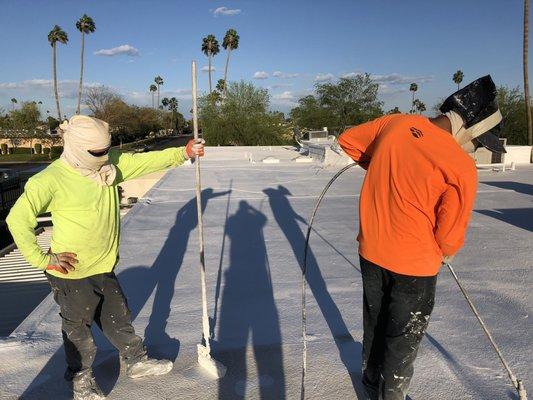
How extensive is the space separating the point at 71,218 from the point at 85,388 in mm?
999

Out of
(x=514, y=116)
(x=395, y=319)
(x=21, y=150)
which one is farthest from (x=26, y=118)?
(x=395, y=319)

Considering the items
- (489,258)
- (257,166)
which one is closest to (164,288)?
(489,258)

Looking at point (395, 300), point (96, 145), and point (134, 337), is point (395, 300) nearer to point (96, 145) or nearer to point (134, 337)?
point (134, 337)

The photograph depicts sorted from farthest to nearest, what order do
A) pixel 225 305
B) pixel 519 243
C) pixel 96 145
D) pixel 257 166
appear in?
pixel 257 166
pixel 519 243
pixel 225 305
pixel 96 145

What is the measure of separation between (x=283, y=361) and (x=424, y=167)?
1.67 metres

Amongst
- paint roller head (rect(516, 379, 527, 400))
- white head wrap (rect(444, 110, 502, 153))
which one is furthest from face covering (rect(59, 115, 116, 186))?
paint roller head (rect(516, 379, 527, 400))

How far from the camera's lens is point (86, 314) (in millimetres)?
2418

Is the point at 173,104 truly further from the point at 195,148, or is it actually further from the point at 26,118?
the point at 195,148

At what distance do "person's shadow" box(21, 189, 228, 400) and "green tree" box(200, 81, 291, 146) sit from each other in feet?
120

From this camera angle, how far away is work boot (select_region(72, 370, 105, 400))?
7.76 ft

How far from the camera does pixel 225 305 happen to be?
3.65m

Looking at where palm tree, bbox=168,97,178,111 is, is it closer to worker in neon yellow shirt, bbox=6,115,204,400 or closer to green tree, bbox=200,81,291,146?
green tree, bbox=200,81,291,146

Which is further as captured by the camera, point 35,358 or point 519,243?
point 519,243

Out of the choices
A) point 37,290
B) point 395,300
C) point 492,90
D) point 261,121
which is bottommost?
point 37,290
